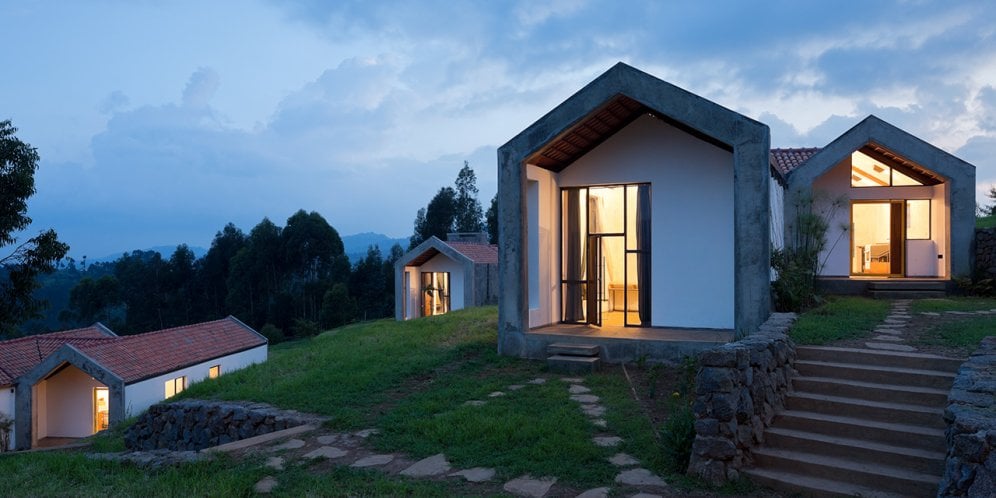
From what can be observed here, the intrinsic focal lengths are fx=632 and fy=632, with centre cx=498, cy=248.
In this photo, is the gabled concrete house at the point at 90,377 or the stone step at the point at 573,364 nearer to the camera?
the stone step at the point at 573,364

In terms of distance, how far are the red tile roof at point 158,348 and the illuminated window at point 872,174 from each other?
2051 cm

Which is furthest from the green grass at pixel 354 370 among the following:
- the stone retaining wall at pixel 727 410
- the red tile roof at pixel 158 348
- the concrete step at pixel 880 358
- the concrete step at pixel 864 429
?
the red tile roof at pixel 158 348

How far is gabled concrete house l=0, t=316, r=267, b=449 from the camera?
18406 millimetres

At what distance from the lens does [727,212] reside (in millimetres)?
10703

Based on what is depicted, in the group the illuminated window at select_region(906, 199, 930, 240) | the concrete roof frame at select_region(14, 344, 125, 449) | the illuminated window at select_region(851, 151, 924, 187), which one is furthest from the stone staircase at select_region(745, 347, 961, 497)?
the concrete roof frame at select_region(14, 344, 125, 449)

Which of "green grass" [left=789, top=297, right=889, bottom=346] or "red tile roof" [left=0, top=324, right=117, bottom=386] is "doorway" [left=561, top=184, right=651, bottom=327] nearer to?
"green grass" [left=789, top=297, right=889, bottom=346]

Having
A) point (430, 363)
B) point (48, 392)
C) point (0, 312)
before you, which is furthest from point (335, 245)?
point (430, 363)

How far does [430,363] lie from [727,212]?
557cm

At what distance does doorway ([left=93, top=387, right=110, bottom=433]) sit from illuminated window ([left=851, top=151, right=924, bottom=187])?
23.1 meters

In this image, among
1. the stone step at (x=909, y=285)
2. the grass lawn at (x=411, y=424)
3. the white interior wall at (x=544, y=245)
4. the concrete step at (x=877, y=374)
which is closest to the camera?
the grass lawn at (x=411, y=424)

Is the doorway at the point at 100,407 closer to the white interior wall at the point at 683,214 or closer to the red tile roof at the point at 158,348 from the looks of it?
the red tile roof at the point at 158,348

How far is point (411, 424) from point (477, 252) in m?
20.3

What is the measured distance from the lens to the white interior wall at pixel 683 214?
10.8 metres

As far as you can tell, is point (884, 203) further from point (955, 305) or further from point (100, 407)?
point (100, 407)
